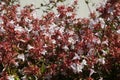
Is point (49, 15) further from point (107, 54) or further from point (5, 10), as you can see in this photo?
point (107, 54)

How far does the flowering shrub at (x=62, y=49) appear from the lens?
4.58 metres

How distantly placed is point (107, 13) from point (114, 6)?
115mm

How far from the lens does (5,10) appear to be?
21.5ft

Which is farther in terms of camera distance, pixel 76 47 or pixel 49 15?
pixel 49 15

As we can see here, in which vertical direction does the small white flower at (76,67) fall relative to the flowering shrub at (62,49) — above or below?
below

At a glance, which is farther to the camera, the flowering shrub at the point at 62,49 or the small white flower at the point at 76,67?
the flowering shrub at the point at 62,49

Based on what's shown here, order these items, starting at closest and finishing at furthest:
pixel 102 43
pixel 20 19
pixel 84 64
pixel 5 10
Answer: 1. pixel 84 64
2. pixel 102 43
3. pixel 20 19
4. pixel 5 10

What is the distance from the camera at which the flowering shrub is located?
4578 millimetres

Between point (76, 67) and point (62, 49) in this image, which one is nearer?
point (76, 67)

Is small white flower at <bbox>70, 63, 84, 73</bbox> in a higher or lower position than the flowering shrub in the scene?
lower

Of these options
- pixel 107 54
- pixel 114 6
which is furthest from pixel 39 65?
pixel 114 6

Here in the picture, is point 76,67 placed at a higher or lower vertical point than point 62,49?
lower

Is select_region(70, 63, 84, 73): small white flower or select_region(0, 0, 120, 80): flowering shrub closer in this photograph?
select_region(70, 63, 84, 73): small white flower

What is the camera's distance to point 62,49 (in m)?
4.95
